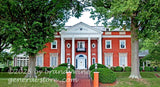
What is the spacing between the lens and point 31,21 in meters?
14.0

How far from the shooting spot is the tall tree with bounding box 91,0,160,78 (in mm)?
11103

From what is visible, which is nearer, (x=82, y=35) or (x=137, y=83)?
(x=137, y=83)

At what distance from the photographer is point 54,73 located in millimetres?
12227

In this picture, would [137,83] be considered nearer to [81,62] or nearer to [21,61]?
[81,62]

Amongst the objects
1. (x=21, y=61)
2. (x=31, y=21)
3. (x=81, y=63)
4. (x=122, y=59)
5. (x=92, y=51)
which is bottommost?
(x=81, y=63)

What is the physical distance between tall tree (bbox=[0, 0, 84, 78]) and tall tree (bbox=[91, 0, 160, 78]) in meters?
3.75

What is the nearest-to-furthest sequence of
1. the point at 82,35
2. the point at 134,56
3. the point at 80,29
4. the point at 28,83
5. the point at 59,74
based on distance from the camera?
the point at 28,83 < the point at 59,74 < the point at 134,56 < the point at 82,35 < the point at 80,29

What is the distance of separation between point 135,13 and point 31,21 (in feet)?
31.8

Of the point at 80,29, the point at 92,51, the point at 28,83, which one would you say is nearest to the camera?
the point at 28,83

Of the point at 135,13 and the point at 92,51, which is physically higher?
the point at 135,13

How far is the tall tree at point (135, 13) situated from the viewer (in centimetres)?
1110

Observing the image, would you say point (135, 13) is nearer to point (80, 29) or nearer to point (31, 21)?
point (31, 21)

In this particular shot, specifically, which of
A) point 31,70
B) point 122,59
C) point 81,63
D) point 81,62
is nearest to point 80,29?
point 81,62

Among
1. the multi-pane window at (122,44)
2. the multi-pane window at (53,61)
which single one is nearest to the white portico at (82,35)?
the multi-pane window at (53,61)
